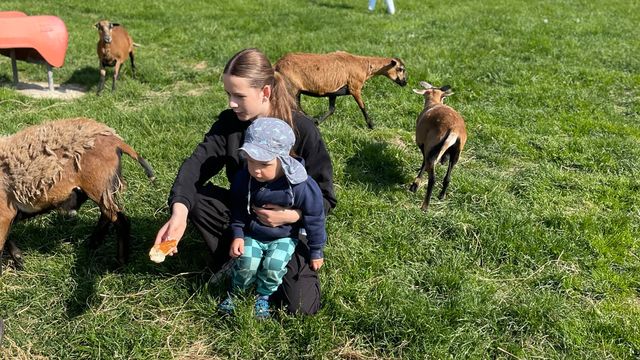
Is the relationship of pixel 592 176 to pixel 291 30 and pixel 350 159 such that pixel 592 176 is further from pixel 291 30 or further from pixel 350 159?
pixel 291 30

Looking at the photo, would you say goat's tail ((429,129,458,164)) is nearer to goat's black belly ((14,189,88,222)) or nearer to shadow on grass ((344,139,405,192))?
shadow on grass ((344,139,405,192))

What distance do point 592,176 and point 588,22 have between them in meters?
7.58

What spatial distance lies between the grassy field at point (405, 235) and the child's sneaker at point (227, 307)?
0.06 meters

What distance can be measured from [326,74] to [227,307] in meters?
3.59

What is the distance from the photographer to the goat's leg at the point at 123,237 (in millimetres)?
3486

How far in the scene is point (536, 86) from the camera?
7.28m

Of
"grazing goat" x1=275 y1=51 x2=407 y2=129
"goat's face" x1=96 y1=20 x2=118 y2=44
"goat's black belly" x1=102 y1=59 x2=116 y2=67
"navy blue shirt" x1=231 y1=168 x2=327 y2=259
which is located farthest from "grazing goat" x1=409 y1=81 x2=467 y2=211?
"goat's face" x1=96 y1=20 x2=118 y2=44

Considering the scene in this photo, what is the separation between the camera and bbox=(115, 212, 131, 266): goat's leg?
11.4ft

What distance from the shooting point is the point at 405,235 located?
13.0ft

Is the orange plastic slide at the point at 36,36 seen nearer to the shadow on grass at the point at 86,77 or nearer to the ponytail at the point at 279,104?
the shadow on grass at the point at 86,77

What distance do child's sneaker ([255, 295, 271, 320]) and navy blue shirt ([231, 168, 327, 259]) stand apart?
0.38 meters

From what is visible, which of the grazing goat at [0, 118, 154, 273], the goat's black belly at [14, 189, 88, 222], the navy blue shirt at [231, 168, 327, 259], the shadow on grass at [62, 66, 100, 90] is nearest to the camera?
the navy blue shirt at [231, 168, 327, 259]

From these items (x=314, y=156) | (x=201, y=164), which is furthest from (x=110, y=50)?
(x=314, y=156)

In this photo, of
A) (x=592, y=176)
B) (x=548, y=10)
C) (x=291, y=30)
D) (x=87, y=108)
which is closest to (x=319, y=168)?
(x=592, y=176)
